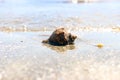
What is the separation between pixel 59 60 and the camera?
855 cm

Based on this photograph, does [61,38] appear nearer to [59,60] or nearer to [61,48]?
[61,48]

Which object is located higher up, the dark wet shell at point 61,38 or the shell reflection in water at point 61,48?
the dark wet shell at point 61,38

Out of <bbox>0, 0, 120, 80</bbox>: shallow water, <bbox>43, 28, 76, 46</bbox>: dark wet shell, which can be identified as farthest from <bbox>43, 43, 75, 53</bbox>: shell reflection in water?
<bbox>43, 28, 76, 46</bbox>: dark wet shell

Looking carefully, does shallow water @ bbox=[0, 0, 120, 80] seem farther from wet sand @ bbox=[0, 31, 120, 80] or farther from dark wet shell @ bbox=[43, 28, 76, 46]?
dark wet shell @ bbox=[43, 28, 76, 46]

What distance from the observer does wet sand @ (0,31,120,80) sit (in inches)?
287

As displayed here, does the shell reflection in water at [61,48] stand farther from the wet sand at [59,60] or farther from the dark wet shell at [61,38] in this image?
the dark wet shell at [61,38]

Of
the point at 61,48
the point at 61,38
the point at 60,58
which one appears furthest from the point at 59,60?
the point at 61,38

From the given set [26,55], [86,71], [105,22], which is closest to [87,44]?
[26,55]

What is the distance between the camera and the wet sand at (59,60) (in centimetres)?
729

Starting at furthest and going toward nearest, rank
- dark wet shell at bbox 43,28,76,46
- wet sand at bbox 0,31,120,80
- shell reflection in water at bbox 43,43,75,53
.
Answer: dark wet shell at bbox 43,28,76,46, shell reflection in water at bbox 43,43,75,53, wet sand at bbox 0,31,120,80

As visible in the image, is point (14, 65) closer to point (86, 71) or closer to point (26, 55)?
point (26, 55)

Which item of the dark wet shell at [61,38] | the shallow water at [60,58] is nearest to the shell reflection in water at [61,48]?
the shallow water at [60,58]

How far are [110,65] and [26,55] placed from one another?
2.40m

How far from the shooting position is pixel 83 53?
9422mm
